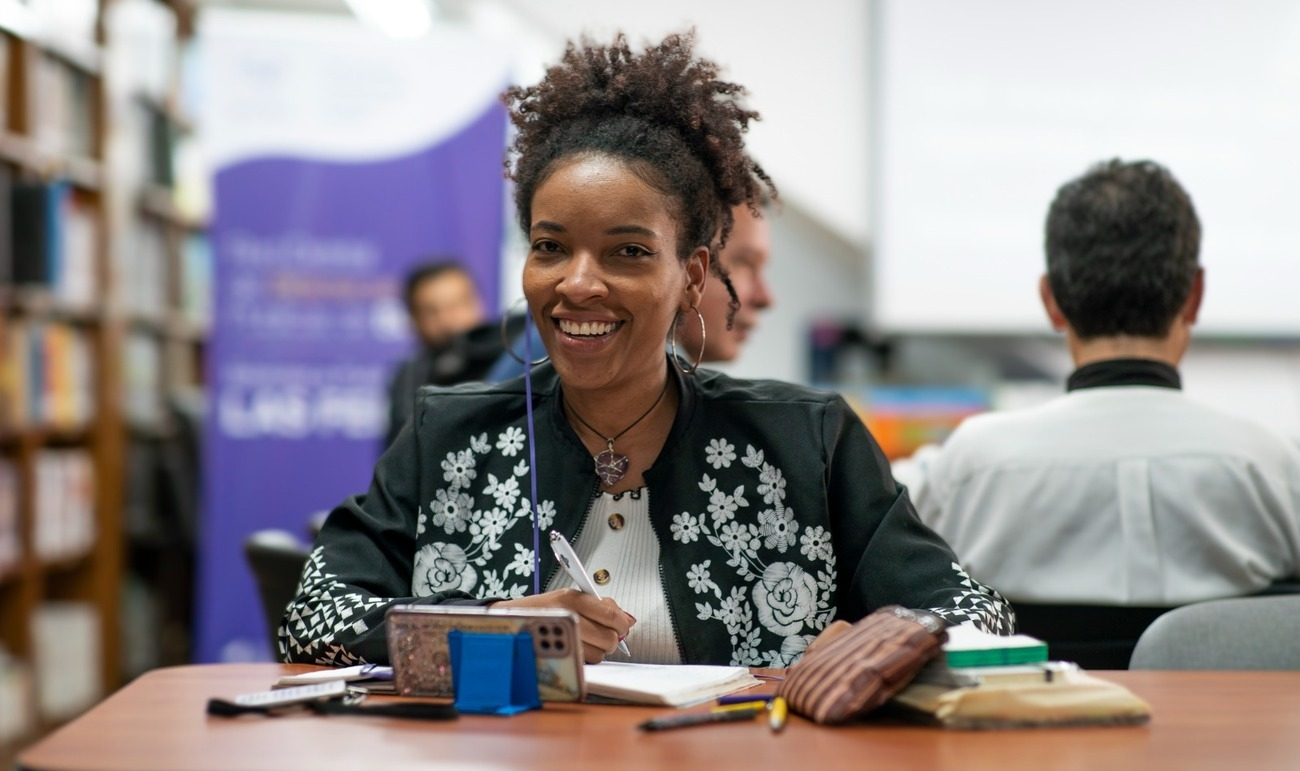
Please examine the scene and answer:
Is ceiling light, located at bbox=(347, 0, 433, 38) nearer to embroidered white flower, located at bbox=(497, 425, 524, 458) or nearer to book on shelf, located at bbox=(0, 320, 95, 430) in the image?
book on shelf, located at bbox=(0, 320, 95, 430)

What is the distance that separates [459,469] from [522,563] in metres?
0.16

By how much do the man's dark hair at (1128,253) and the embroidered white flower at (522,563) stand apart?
1109 mm

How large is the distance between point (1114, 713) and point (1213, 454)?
3.43 feet

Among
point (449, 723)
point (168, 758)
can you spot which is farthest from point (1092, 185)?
point (168, 758)

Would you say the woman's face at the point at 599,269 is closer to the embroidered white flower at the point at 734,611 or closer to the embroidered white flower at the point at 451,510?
the embroidered white flower at the point at 451,510

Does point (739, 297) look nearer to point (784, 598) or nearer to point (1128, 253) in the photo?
point (1128, 253)

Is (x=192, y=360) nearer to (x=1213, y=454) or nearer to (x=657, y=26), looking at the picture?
(x=657, y=26)

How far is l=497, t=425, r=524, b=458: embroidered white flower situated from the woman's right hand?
39 cm

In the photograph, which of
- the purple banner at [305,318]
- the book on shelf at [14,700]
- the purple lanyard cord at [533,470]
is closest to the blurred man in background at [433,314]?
the purple banner at [305,318]

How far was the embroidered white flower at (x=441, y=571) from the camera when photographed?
169 centimetres

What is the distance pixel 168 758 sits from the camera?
105cm

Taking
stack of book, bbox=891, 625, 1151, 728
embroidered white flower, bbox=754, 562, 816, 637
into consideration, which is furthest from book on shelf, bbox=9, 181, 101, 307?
stack of book, bbox=891, 625, 1151, 728

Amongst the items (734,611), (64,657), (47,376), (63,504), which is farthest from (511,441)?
(64,657)

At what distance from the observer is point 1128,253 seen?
2.25 m
